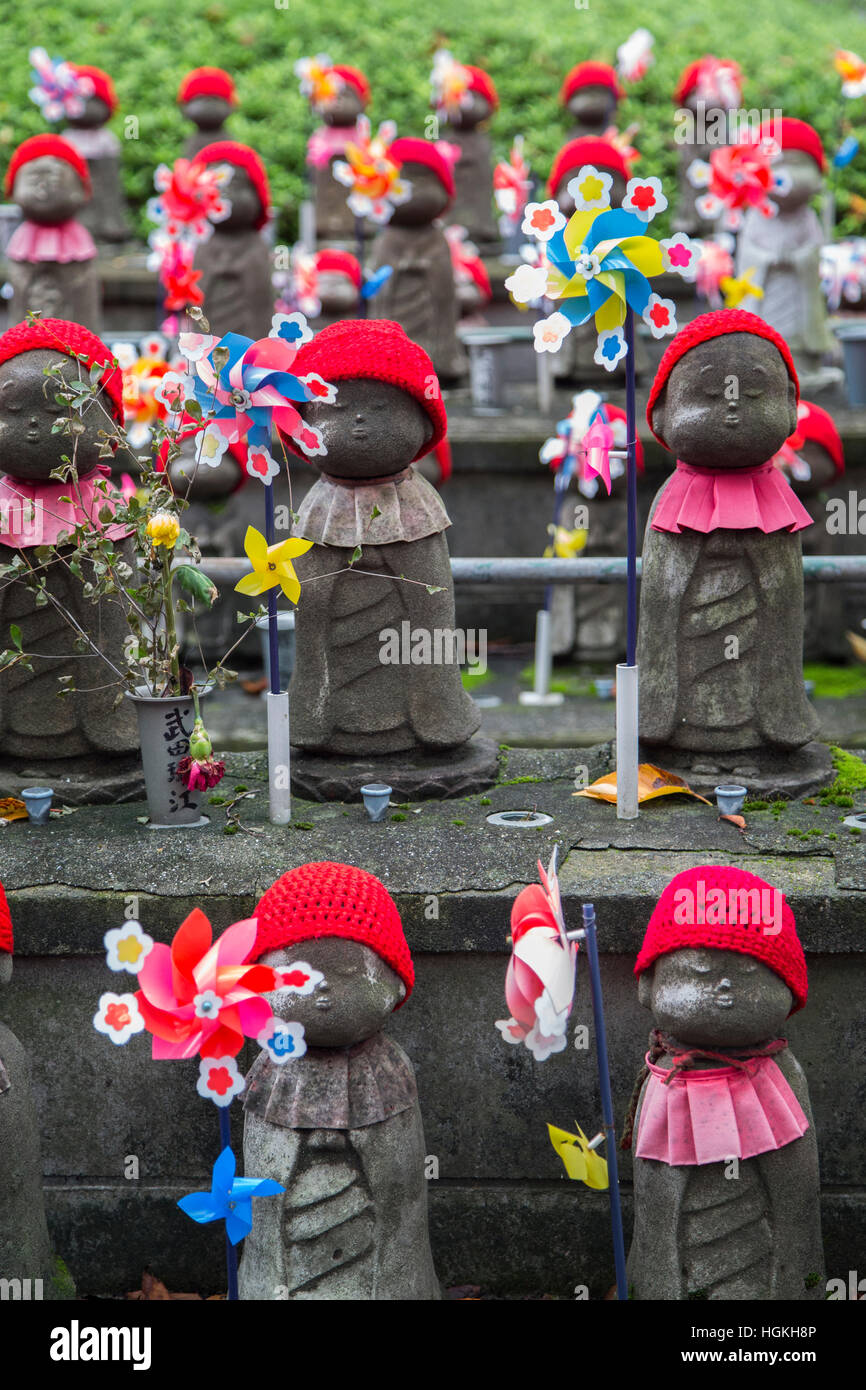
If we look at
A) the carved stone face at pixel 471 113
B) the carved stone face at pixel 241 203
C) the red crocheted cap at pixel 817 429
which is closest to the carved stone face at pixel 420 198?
the carved stone face at pixel 241 203

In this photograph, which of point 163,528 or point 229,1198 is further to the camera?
point 163,528

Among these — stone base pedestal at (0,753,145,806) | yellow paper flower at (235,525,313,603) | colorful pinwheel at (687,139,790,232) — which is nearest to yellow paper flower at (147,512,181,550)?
yellow paper flower at (235,525,313,603)

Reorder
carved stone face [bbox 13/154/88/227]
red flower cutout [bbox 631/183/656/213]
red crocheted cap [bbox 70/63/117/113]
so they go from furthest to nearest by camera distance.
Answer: red crocheted cap [bbox 70/63/117/113]
carved stone face [bbox 13/154/88/227]
red flower cutout [bbox 631/183/656/213]

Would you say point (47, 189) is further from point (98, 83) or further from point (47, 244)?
point (98, 83)

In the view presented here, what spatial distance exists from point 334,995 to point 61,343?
5.79ft

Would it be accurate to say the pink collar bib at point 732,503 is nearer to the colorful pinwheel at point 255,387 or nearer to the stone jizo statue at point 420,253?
the colorful pinwheel at point 255,387

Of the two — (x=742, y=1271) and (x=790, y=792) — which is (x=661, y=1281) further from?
(x=790, y=792)

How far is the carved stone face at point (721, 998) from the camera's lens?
320 centimetres

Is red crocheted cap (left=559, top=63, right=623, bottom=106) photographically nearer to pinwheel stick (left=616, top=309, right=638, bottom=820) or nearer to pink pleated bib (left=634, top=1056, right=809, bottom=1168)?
pinwheel stick (left=616, top=309, right=638, bottom=820)

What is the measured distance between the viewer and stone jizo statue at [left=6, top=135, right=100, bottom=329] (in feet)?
25.3

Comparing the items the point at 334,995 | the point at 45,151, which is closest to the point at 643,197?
the point at 334,995

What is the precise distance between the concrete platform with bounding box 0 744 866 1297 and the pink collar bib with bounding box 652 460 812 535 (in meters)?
0.75

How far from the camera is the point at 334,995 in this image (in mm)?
A: 3150

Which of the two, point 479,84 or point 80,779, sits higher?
point 479,84
